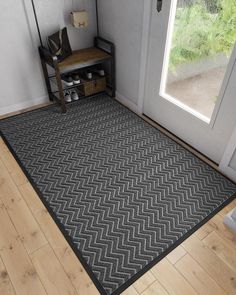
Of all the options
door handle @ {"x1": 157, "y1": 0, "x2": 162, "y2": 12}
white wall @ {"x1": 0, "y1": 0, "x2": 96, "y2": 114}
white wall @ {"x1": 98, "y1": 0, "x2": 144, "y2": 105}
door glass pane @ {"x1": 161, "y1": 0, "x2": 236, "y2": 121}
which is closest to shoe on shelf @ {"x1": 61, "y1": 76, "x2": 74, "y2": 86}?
white wall @ {"x1": 0, "y1": 0, "x2": 96, "y2": 114}

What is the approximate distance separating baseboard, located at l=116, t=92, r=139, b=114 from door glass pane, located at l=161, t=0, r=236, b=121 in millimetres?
495

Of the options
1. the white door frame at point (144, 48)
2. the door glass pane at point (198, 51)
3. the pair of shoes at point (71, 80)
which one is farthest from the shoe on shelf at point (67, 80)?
the door glass pane at point (198, 51)

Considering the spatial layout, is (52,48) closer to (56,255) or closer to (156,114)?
(156,114)

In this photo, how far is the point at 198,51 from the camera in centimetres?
183

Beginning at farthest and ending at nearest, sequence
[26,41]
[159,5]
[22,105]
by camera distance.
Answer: [22,105] < [26,41] < [159,5]

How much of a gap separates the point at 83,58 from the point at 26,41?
0.57 m

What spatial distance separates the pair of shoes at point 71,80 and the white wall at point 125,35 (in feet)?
1.54

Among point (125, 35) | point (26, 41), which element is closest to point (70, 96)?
point (26, 41)

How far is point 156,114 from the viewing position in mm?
2418

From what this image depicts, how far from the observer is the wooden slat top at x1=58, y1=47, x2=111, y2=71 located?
2.36m

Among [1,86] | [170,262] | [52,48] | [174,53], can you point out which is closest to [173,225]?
[170,262]

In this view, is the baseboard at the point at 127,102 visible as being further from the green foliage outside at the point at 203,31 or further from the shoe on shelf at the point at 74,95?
the green foliage outside at the point at 203,31

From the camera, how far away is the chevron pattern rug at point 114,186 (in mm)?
1438

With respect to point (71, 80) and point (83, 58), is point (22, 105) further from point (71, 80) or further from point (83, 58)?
point (83, 58)
